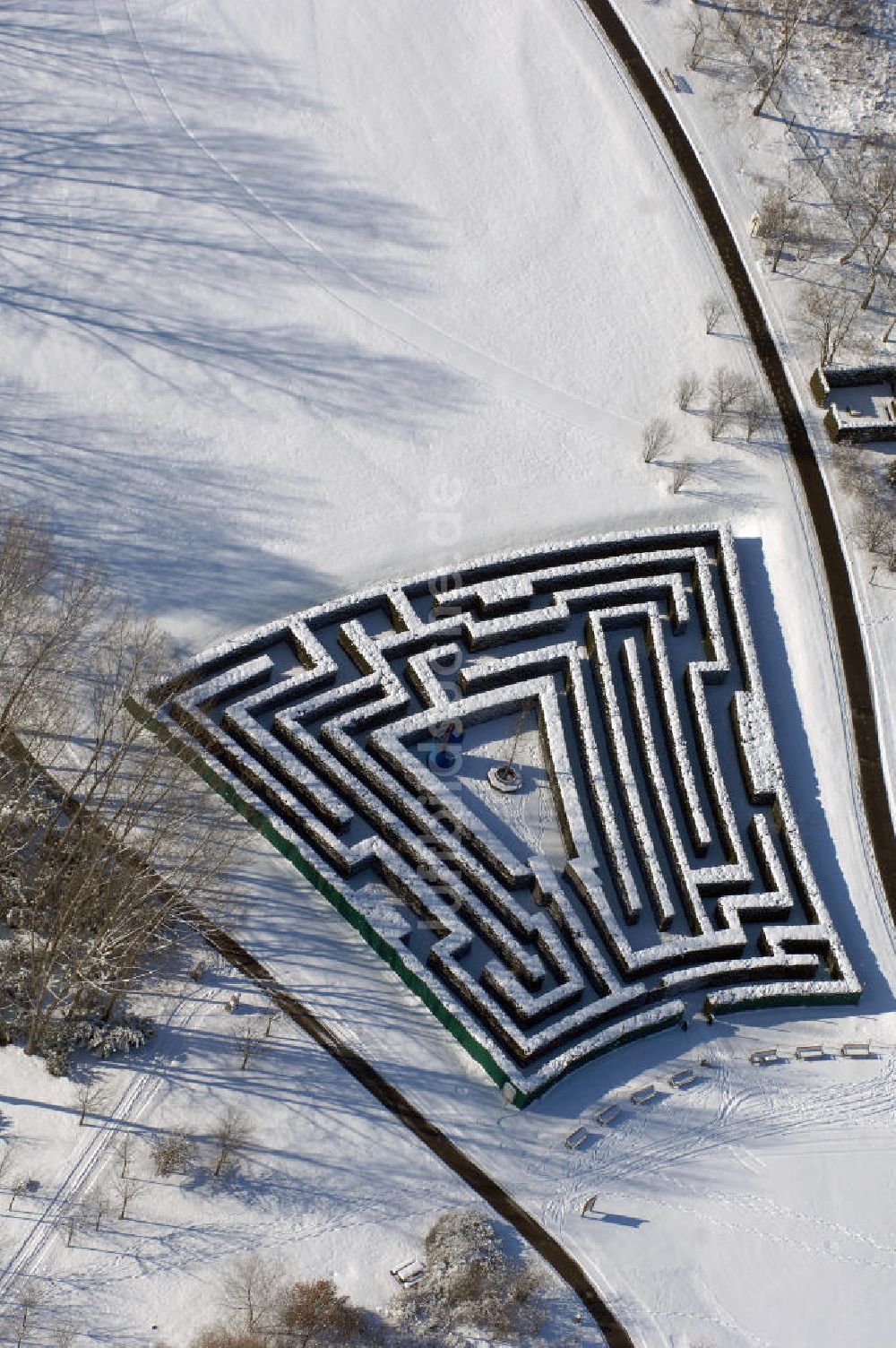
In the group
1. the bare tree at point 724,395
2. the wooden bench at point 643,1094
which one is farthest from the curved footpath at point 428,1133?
the bare tree at point 724,395

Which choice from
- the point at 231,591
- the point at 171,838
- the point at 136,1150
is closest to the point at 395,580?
the point at 231,591

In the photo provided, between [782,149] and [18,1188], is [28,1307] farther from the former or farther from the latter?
[782,149]

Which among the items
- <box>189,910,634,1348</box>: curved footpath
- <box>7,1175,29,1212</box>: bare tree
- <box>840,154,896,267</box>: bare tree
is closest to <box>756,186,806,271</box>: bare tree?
<box>840,154,896,267</box>: bare tree

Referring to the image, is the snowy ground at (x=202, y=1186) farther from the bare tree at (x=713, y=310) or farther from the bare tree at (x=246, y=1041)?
the bare tree at (x=713, y=310)

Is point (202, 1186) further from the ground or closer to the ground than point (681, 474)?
closer to the ground

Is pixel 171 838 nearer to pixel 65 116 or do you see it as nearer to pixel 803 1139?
pixel 803 1139

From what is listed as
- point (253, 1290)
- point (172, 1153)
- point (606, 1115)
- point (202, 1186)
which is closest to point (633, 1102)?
point (606, 1115)
